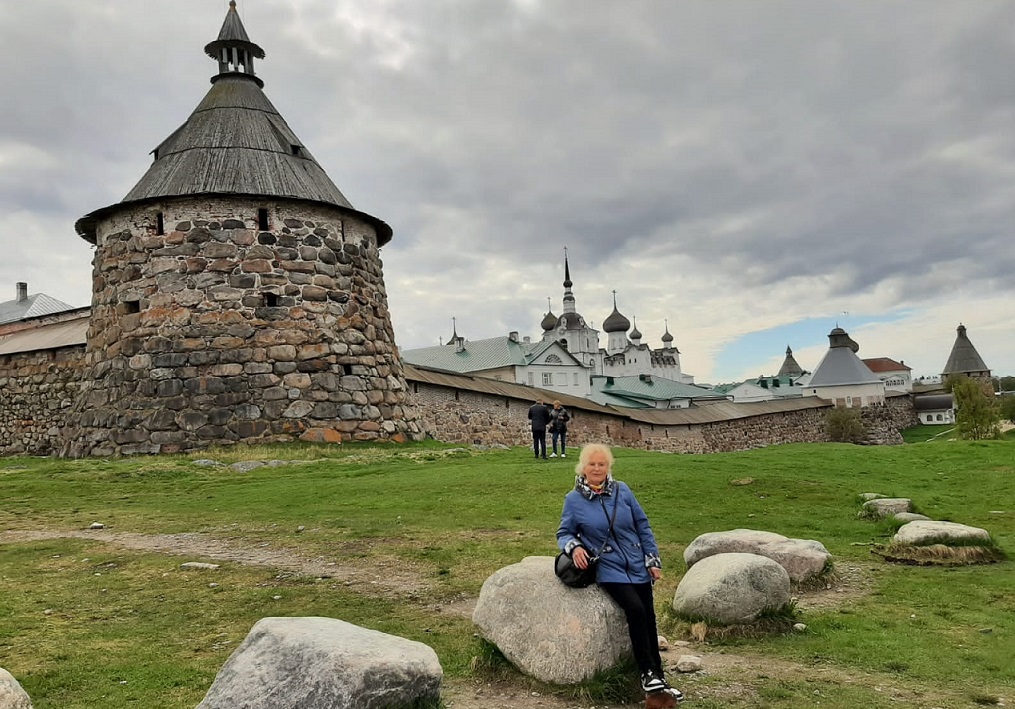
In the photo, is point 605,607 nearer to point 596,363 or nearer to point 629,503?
point 629,503

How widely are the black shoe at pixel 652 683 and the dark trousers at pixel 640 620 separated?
4cm

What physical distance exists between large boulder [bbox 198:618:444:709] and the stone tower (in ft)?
Result: 48.3

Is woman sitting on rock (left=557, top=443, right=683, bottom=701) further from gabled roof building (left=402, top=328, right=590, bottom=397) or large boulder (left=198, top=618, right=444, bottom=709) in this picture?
gabled roof building (left=402, top=328, right=590, bottom=397)

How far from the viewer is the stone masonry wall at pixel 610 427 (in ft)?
87.0

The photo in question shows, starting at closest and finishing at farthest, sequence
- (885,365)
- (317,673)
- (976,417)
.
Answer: (317,673) → (976,417) → (885,365)

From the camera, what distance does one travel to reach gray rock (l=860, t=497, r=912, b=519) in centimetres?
1014

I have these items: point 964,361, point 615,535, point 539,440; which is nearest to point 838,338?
point 964,361

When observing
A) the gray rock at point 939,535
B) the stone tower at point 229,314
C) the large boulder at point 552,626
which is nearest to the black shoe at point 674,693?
the large boulder at point 552,626

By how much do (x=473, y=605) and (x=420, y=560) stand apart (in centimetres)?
171

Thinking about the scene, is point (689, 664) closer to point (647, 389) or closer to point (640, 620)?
point (640, 620)

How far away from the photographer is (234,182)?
19.3m

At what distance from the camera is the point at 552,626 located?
4.84 metres

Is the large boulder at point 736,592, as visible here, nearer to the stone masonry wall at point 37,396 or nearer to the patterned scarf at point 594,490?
the patterned scarf at point 594,490

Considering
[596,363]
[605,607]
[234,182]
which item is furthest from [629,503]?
[596,363]
